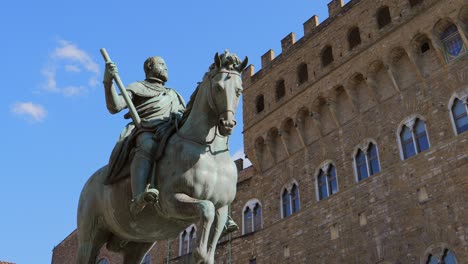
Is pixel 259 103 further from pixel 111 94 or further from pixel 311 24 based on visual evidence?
pixel 111 94

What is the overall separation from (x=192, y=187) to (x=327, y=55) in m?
16.5

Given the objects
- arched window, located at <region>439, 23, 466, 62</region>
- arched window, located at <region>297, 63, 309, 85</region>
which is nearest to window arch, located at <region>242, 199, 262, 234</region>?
arched window, located at <region>297, 63, 309, 85</region>

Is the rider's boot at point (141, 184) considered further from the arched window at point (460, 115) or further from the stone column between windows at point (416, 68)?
the stone column between windows at point (416, 68)

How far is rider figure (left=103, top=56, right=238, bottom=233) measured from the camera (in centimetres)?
343

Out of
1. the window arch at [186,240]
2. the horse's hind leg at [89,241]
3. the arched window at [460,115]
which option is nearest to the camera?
the horse's hind leg at [89,241]

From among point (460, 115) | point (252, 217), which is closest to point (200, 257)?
point (460, 115)

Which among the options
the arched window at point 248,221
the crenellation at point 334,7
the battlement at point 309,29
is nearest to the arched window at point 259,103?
the battlement at point 309,29

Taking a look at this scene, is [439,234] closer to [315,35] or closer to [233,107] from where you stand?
[315,35]

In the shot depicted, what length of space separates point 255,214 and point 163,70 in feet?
51.2

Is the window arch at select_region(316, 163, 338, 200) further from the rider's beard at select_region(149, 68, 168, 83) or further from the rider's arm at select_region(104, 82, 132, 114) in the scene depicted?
the rider's arm at select_region(104, 82, 132, 114)

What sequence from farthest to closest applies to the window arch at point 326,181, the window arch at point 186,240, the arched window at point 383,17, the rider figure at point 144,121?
the window arch at point 186,240
the arched window at point 383,17
the window arch at point 326,181
the rider figure at point 144,121

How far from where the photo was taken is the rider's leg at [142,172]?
3.24m

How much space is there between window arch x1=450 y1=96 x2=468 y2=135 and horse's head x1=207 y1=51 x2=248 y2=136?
11.9 m

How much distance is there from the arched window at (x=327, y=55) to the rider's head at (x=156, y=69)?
15232mm
